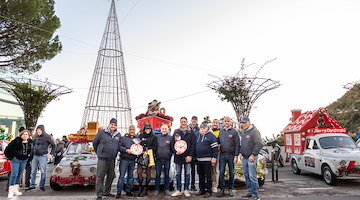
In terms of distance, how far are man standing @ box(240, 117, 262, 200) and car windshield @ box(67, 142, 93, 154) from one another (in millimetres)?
5276

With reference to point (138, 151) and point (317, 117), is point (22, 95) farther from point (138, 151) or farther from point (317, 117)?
point (317, 117)

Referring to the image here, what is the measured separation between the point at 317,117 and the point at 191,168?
774 cm

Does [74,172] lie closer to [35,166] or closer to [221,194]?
[35,166]

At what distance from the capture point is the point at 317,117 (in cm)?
1177

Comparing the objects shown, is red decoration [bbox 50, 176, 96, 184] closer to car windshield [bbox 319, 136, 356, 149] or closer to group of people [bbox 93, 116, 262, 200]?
group of people [bbox 93, 116, 262, 200]

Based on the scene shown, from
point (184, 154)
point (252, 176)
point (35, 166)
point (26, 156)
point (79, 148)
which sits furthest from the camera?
point (79, 148)

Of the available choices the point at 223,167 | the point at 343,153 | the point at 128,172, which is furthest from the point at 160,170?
the point at 343,153

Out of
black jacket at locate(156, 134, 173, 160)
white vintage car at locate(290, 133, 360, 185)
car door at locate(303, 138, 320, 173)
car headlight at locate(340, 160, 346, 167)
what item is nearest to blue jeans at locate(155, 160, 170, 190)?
black jacket at locate(156, 134, 173, 160)

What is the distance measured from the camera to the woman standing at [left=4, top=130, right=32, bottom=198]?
22.3ft

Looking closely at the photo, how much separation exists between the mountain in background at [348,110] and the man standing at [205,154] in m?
26.0

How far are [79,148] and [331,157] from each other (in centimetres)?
846

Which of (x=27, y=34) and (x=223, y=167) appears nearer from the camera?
(x=223, y=167)

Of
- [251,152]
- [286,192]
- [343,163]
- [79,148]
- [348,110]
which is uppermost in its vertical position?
[348,110]

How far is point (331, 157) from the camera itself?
8.11 meters
